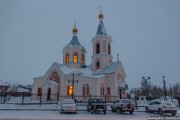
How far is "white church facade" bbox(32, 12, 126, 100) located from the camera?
40.2m

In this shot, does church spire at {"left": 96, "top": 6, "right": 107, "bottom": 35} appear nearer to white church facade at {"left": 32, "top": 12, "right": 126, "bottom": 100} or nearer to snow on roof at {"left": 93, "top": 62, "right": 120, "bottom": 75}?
white church facade at {"left": 32, "top": 12, "right": 126, "bottom": 100}

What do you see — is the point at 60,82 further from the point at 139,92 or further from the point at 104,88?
the point at 139,92

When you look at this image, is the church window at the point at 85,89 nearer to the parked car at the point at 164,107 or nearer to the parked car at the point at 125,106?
the parked car at the point at 125,106

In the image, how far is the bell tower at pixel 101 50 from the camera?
45.6 meters

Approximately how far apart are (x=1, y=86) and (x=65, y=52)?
6021 centimetres

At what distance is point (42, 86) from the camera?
4225 cm

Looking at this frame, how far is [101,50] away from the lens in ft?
152

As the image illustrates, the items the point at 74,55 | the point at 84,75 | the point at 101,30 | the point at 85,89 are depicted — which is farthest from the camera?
the point at 74,55

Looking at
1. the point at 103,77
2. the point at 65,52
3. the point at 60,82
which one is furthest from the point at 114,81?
the point at 65,52

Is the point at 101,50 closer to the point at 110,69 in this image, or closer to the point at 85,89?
the point at 110,69

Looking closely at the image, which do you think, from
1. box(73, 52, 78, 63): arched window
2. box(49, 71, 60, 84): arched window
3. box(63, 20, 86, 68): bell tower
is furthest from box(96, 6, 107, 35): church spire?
box(49, 71, 60, 84): arched window

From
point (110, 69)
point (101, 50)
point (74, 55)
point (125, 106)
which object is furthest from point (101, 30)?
point (125, 106)

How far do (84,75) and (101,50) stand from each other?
8679 mm

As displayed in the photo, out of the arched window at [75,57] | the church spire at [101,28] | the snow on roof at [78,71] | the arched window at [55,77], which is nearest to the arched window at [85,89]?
the snow on roof at [78,71]
